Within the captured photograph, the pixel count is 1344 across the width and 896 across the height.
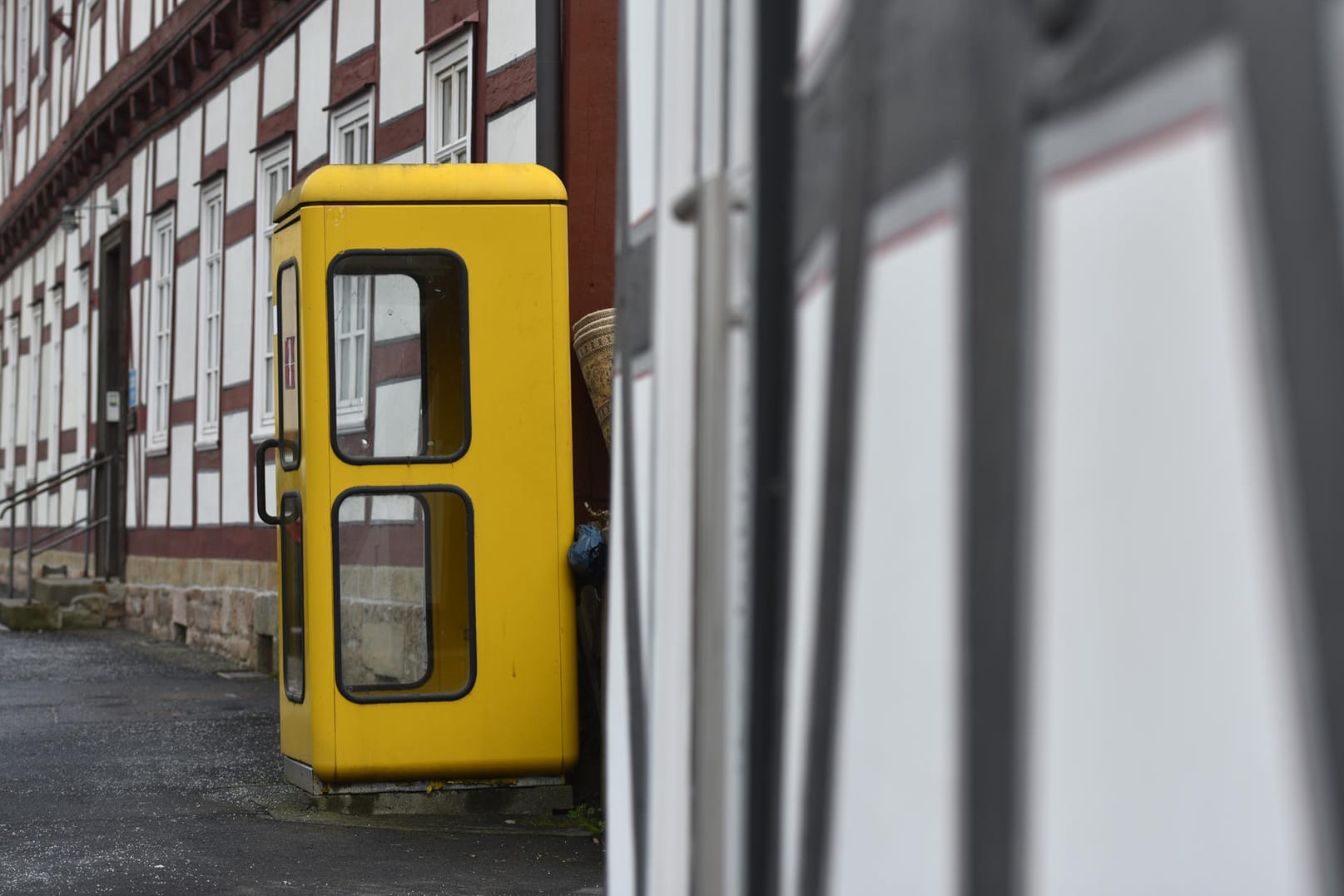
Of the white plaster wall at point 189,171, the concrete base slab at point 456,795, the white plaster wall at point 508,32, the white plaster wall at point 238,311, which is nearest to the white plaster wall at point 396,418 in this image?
the concrete base slab at point 456,795

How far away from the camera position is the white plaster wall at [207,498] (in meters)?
14.5

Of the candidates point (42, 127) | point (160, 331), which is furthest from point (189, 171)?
point (42, 127)

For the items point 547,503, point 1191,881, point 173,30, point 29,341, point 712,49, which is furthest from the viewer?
point 29,341

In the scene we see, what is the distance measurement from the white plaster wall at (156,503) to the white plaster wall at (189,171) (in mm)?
2040

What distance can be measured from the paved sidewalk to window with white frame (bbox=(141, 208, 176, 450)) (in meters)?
6.38

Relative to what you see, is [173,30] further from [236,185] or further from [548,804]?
[548,804]

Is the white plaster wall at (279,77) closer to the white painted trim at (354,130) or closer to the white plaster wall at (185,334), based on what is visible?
the white painted trim at (354,130)

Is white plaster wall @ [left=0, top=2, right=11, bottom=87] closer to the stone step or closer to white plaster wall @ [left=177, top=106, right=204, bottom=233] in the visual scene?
the stone step

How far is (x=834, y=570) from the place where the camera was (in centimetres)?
157

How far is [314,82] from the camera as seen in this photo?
12.6 metres

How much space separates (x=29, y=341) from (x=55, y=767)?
55.9ft

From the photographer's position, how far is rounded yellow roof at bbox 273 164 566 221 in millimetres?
6355

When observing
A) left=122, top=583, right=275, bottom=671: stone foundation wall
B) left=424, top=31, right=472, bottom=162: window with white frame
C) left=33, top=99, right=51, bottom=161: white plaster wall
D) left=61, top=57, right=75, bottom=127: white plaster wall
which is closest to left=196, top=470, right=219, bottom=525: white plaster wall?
left=122, top=583, right=275, bottom=671: stone foundation wall

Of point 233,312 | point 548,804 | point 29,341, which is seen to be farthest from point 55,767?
point 29,341
